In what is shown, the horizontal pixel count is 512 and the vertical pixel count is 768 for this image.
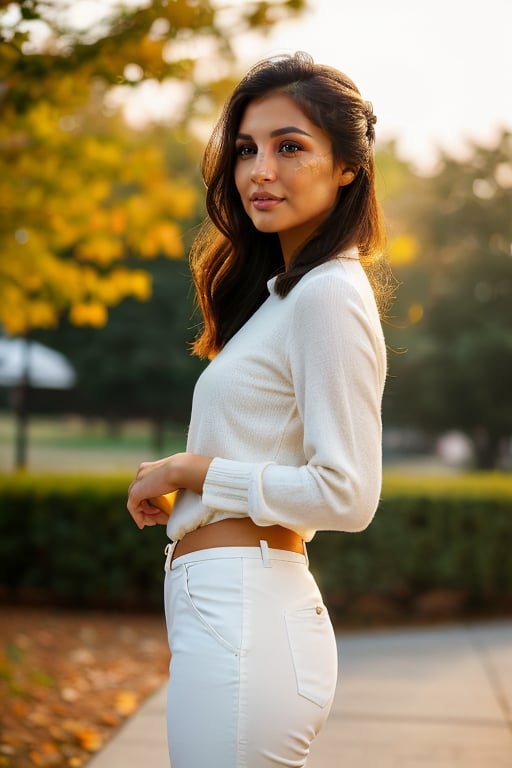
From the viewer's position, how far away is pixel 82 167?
20.1ft

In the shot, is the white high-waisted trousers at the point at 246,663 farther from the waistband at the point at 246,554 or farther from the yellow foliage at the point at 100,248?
the yellow foliage at the point at 100,248

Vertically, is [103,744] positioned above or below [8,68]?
below

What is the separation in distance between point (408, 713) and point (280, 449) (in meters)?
3.34

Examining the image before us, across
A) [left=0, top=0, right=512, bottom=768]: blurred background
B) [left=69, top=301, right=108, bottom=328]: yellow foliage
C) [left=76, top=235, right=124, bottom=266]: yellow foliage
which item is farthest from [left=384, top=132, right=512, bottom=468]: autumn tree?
[left=76, top=235, right=124, bottom=266]: yellow foliage

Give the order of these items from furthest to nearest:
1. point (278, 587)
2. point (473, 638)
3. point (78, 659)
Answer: point (473, 638), point (78, 659), point (278, 587)

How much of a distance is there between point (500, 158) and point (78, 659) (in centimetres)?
Answer: 2197

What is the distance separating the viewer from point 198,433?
5.95ft

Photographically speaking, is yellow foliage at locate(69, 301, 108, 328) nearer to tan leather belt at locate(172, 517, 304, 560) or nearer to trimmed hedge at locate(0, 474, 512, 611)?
trimmed hedge at locate(0, 474, 512, 611)

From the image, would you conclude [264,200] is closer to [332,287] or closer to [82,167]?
[332,287]

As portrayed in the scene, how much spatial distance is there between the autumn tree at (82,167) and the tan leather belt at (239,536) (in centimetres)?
248

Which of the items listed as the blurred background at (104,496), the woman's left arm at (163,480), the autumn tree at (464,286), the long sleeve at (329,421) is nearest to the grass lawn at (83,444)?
the autumn tree at (464,286)

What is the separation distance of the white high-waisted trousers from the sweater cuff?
0.08 meters

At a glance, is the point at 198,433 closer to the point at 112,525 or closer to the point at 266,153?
the point at 266,153

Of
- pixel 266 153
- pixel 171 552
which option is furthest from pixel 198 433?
pixel 266 153
